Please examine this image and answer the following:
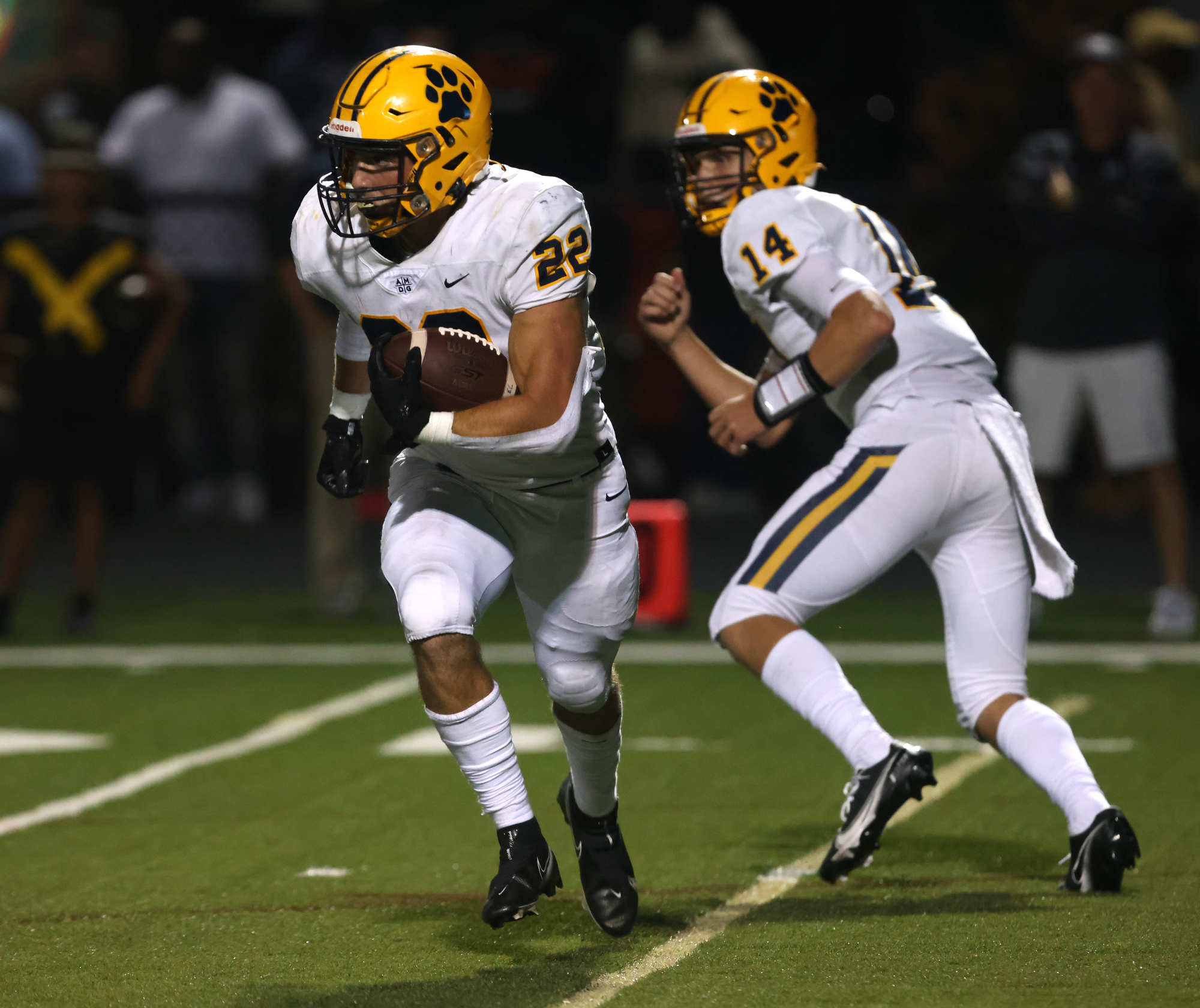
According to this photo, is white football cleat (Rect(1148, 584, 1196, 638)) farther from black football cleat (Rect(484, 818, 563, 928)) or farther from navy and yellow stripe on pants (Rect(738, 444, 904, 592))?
black football cleat (Rect(484, 818, 563, 928))

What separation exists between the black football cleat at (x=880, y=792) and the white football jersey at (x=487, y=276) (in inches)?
34.0

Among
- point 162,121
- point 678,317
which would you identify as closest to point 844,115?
point 162,121

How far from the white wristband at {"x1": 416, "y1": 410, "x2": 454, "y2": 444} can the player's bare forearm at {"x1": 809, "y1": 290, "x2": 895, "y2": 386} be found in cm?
93

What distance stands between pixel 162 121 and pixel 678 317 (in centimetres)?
693

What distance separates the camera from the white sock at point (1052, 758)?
165 inches

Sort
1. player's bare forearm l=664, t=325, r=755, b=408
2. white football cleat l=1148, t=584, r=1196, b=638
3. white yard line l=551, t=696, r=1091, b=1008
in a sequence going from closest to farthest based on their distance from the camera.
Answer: white yard line l=551, t=696, r=1091, b=1008
player's bare forearm l=664, t=325, r=755, b=408
white football cleat l=1148, t=584, r=1196, b=638

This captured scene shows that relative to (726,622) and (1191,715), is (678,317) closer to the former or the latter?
(726,622)

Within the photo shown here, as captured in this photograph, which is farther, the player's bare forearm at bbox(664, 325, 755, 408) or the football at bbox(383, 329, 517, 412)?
the player's bare forearm at bbox(664, 325, 755, 408)

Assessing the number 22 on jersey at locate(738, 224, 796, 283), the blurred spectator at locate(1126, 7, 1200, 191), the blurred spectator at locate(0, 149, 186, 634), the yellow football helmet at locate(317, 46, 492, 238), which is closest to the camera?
the yellow football helmet at locate(317, 46, 492, 238)

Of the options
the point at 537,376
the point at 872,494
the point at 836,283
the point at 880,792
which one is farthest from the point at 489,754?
the point at 836,283

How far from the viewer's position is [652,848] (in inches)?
191

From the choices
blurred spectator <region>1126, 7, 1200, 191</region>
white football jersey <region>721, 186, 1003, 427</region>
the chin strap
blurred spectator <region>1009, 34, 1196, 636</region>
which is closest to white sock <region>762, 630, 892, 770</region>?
the chin strap

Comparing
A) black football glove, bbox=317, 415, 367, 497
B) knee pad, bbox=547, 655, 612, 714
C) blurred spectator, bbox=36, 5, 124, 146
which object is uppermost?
blurred spectator, bbox=36, 5, 124, 146

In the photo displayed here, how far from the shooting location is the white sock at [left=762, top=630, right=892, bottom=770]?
13.9ft
